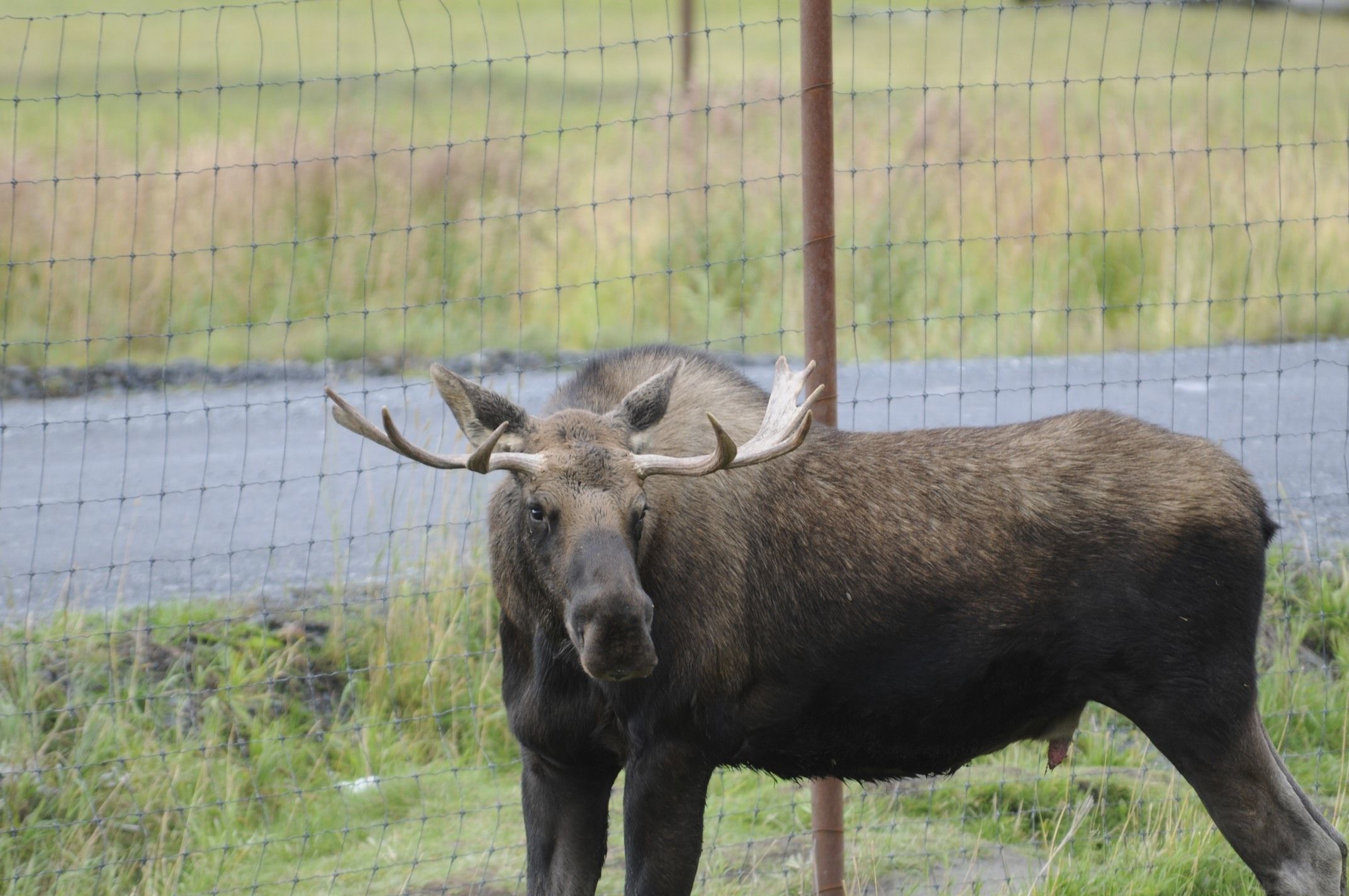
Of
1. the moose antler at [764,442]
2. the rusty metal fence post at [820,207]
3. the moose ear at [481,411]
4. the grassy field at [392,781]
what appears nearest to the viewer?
the moose antler at [764,442]

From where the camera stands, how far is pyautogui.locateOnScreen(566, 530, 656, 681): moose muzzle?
11.0ft

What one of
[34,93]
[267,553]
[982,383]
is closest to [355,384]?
[267,553]

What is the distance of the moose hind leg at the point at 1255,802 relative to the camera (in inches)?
154

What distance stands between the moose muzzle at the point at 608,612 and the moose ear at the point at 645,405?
1.54 ft

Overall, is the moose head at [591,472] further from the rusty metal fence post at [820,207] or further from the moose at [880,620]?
the rusty metal fence post at [820,207]

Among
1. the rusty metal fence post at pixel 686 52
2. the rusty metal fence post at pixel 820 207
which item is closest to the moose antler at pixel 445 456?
the rusty metal fence post at pixel 820 207

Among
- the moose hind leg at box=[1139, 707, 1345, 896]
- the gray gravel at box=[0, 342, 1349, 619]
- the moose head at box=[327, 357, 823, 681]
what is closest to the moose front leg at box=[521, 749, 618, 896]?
the moose head at box=[327, 357, 823, 681]

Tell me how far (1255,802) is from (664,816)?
5.03ft

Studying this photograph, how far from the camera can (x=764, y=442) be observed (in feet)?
12.6

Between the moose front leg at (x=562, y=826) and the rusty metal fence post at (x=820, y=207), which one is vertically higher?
the rusty metal fence post at (x=820, y=207)

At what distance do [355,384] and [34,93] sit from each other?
17.0m

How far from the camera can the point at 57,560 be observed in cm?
720

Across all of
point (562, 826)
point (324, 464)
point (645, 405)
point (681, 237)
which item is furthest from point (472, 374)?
point (645, 405)

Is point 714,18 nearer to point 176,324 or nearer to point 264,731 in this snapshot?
point 176,324
